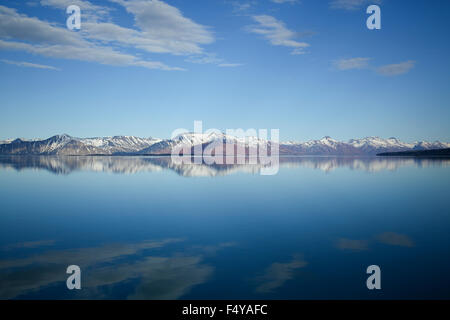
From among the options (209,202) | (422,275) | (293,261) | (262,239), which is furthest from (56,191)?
(422,275)

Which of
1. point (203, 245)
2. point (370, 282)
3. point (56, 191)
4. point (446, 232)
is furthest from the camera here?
point (56, 191)

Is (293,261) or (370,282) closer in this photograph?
(370,282)

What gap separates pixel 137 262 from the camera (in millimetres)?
15492

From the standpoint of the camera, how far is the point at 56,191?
138ft

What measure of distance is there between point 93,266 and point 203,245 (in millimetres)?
6291

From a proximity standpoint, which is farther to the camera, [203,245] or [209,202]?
[209,202]

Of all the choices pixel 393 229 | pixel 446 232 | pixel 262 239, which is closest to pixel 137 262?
pixel 262 239
